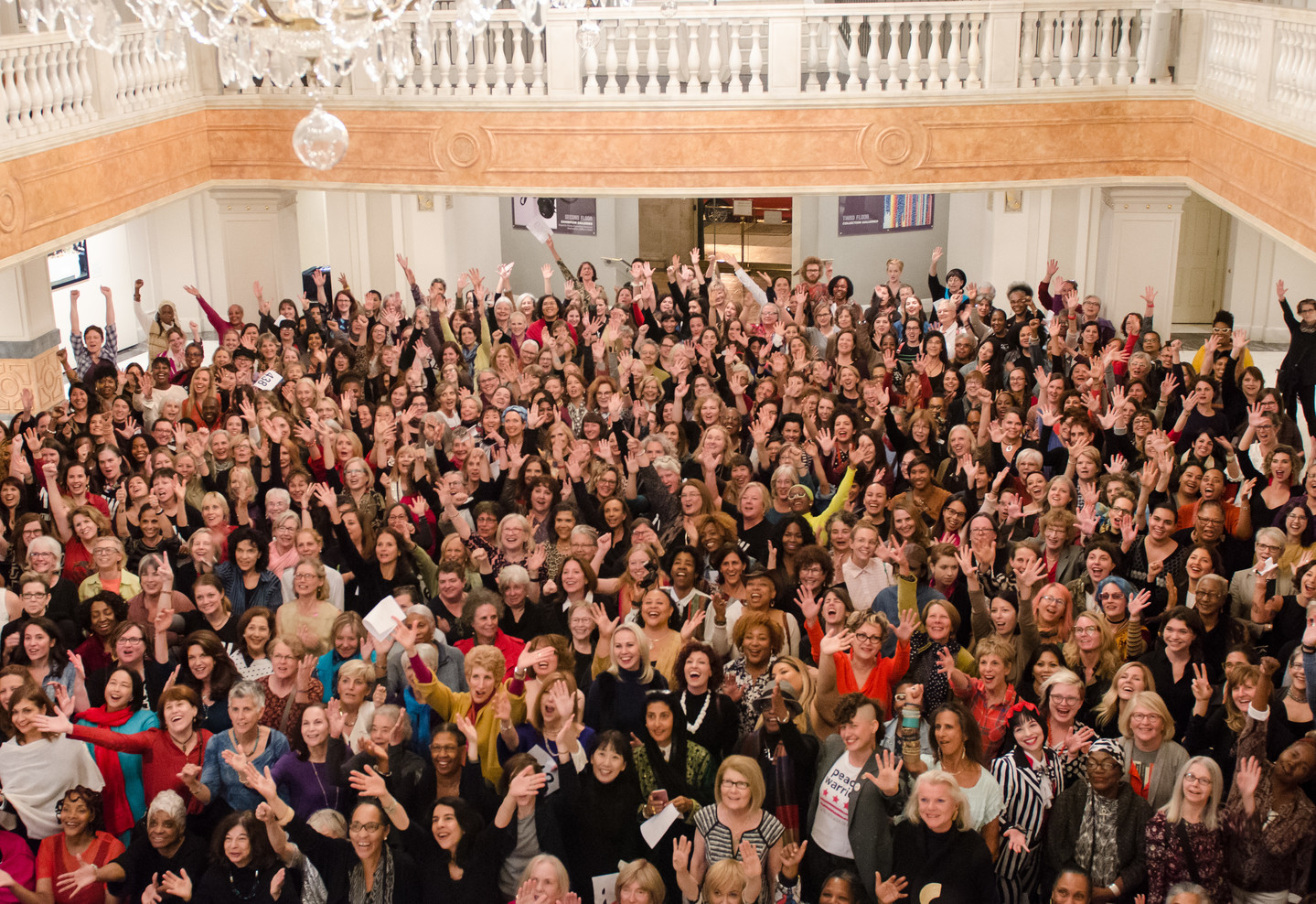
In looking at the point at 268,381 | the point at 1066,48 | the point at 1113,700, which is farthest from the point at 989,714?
the point at 1066,48

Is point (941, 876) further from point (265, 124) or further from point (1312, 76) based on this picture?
point (265, 124)

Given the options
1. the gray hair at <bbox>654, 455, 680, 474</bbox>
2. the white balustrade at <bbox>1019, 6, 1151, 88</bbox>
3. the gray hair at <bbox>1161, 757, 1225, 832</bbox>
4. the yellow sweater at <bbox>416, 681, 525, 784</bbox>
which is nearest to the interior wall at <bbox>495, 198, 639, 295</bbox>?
the white balustrade at <bbox>1019, 6, 1151, 88</bbox>

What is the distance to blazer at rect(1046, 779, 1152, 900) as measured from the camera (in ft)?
15.8

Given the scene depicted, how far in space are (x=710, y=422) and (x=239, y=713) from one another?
4.05 metres

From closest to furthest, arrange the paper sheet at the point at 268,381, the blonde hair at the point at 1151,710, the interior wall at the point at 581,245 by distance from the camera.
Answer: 1. the blonde hair at the point at 1151,710
2. the paper sheet at the point at 268,381
3. the interior wall at the point at 581,245

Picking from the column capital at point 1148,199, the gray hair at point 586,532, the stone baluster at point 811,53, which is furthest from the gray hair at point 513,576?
the column capital at point 1148,199

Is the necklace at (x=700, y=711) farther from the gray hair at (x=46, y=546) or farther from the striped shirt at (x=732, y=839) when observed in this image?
the gray hair at (x=46, y=546)

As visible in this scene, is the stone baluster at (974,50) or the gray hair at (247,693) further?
the stone baluster at (974,50)

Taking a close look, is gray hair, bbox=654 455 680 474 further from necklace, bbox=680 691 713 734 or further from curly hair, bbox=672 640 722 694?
necklace, bbox=680 691 713 734

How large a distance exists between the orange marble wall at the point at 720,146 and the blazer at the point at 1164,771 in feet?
25.1

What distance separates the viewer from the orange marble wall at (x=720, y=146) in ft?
39.1

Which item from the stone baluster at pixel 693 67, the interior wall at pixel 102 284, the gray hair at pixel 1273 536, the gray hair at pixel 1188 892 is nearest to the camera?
the gray hair at pixel 1188 892

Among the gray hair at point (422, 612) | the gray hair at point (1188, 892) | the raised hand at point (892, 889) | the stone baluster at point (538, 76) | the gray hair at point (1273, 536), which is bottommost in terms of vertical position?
the raised hand at point (892, 889)

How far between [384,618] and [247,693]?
2.27 feet
